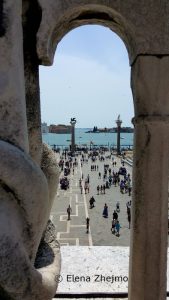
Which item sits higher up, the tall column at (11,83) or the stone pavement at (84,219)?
the tall column at (11,83)

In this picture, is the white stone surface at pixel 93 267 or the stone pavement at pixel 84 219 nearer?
the white stone surface at pixel 93 267

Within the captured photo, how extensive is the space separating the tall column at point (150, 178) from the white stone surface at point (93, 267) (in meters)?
1.74

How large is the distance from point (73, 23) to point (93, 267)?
365 centimetres

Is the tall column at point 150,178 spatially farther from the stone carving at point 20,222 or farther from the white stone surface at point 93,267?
the white stone surface at point 93,267

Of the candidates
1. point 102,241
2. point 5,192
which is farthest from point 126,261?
point 102,241

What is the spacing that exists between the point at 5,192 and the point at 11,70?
679 mm

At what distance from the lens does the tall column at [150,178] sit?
342 centimetres

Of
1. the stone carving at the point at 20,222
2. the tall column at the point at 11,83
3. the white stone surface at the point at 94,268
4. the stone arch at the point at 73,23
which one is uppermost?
the stone arch at the point at 73,23

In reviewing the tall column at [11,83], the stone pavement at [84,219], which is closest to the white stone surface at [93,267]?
the tall column at [11,83]

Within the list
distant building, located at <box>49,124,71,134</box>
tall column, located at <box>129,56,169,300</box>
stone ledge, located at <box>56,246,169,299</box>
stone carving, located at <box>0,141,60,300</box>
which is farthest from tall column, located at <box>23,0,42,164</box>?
distant building, located at <box>49,124,71,134</box>

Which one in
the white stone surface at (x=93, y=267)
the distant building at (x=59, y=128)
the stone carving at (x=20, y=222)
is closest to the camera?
the stone carving at (x=20, y=222)

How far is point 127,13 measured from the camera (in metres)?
3.13

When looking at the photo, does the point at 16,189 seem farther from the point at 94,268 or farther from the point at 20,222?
the point at 94,268

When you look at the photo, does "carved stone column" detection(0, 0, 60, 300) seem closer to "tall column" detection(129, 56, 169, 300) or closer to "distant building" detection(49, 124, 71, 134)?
"tall column" detection(129, 56, 169, 300)
